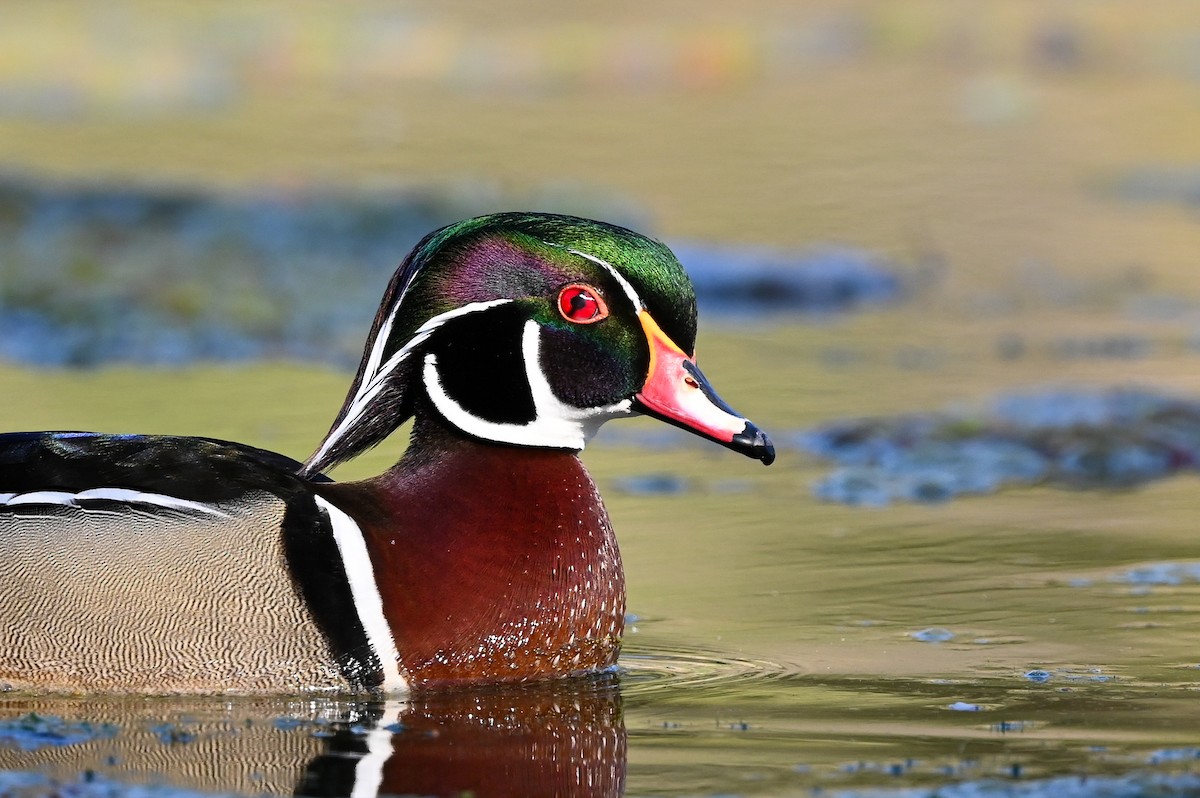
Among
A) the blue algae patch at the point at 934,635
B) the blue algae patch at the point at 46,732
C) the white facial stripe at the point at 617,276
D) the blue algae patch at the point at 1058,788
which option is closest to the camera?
the blue algae patch at the point at 1058,788

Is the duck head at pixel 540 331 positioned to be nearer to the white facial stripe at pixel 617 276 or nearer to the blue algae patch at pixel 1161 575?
the white facial stripe at pixel 617 276

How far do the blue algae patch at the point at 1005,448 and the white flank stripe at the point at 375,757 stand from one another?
317 cm

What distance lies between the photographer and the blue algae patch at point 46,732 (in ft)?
16.9

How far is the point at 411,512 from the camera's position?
5973mm

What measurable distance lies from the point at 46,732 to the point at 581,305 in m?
1.85

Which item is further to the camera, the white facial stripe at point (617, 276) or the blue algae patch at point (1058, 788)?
the white facial stripe at point (617, 276)

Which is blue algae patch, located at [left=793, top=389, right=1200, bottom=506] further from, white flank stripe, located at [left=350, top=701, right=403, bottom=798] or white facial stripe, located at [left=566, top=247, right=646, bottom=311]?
white flank stripe, located at [left=350, top=701, right=403, bottom=798]

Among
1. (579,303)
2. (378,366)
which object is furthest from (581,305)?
(378,366)

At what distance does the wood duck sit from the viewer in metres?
5.77

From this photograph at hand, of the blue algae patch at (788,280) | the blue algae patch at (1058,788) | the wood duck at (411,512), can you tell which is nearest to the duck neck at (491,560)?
the wood duck at (411,512)

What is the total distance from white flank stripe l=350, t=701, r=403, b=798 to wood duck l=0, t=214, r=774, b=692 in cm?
24

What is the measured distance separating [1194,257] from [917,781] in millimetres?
9802

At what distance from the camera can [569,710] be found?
563 centimetres

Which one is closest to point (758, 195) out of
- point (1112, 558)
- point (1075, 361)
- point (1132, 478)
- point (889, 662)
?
point (1075, 361)
